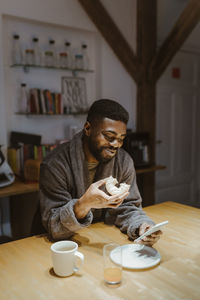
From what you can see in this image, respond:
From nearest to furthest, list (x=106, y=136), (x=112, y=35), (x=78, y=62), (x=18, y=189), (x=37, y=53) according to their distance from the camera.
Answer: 1. (x=106, y=136)
2. (x=18, y=189)
3. (x=37, y=53)
4. (x=78, y=62)
5. (x=112, y=35)

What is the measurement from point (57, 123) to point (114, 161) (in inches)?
80.1

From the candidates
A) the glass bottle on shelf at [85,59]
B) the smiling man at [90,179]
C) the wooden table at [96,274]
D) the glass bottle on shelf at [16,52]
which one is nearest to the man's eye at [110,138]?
the smiling man at [90,179]

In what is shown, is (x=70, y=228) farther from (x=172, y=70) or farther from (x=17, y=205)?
(x=172, y=70)

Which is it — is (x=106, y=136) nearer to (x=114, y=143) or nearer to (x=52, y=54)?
(x=114, y=143)

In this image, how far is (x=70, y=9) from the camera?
3.38 m

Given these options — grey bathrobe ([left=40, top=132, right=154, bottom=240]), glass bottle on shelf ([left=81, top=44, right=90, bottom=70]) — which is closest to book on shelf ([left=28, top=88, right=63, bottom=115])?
glass bottle on shelf ([left=81, top=44, right=90, bottom=70])

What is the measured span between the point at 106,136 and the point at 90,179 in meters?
0.28

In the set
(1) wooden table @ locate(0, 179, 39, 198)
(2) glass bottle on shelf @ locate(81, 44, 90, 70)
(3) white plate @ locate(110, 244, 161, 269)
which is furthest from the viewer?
(2) glass bottle on shelf @ locate(81, 44, 90, 70)

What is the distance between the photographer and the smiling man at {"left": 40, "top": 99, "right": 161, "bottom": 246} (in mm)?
1289

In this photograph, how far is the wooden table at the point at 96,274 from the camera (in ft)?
3.16

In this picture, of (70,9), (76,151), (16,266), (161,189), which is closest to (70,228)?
(16,266)

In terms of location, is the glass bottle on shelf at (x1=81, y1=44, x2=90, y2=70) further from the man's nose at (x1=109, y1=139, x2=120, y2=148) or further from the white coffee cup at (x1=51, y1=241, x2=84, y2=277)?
the white coffee cup at (x1=51, y1=241, x2=84, y2=277)

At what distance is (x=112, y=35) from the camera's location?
144 inches

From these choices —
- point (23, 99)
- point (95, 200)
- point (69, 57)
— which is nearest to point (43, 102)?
point (23, 99)
